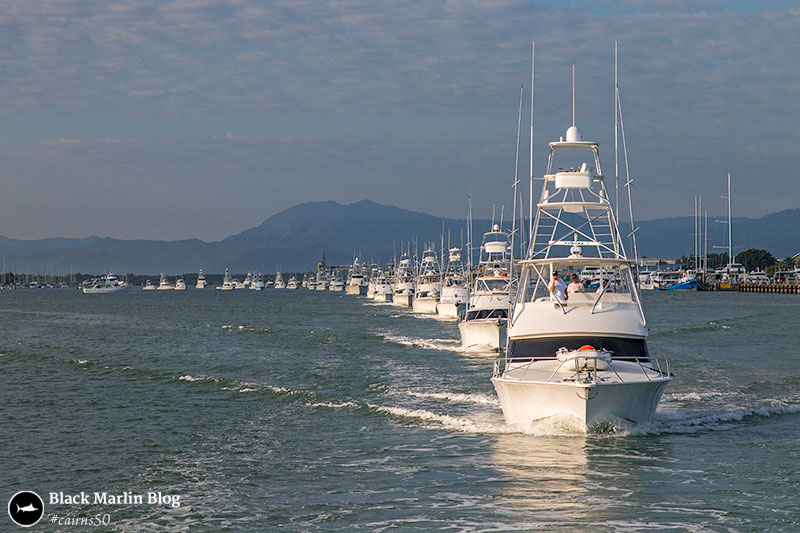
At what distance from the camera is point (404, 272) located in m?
164

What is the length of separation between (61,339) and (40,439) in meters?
37.1

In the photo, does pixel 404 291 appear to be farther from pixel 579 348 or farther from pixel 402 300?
pixel 579 348

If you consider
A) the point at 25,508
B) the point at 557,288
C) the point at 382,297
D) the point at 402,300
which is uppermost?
the point at 557,288

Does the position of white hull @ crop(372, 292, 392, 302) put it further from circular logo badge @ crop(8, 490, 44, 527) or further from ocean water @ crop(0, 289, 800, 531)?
circular logo badge @ crop(8, 490, 44, 527)

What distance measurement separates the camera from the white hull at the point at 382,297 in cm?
14479

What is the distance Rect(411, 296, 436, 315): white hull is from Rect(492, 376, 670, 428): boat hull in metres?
67.9

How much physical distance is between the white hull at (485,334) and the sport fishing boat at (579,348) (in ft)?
57.7

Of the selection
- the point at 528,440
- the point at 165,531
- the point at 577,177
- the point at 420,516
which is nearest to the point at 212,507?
the point at 165,531

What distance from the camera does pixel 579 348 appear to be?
2127 cm

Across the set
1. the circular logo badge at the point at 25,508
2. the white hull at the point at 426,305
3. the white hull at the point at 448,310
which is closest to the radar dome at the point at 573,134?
the circular logo badge at the point at 25,508

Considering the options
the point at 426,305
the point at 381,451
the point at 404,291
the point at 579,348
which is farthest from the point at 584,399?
the point at 404,291

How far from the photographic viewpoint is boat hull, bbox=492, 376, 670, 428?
62.3 ft

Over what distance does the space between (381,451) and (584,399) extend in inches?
180

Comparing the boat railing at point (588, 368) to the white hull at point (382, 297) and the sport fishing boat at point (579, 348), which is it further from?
the white hull at point (382, 297)
